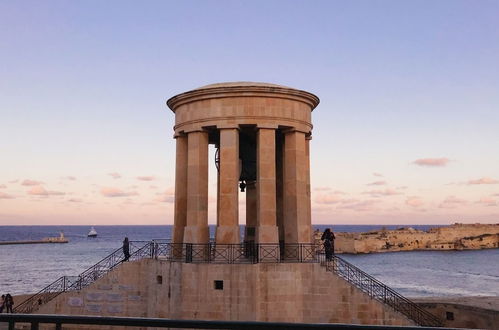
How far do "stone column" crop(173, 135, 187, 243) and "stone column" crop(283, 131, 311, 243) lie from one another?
15.8 feet

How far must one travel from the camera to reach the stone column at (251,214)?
2698cm

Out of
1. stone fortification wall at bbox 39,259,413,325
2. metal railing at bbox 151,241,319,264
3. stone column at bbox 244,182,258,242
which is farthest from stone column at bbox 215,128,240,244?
stone column at bbox 244,182,258,242

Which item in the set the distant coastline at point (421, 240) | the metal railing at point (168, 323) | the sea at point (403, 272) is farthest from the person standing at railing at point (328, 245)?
the distant coastline at point (421, 240)

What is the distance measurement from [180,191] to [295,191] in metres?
5.50

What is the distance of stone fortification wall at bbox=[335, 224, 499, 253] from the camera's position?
12731 cm

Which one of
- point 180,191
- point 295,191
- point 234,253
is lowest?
point 234,253

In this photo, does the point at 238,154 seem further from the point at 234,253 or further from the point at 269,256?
the point at 269,256

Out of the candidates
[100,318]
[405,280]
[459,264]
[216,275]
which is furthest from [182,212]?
[459,264]

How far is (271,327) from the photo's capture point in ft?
10.3

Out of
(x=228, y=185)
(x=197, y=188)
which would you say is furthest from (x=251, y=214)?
(x=228, y=185)

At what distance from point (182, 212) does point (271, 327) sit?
2052 centimetres

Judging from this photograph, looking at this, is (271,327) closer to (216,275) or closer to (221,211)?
(216,275)

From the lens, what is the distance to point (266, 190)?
2122 centimetres

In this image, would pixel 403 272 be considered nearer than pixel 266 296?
No
